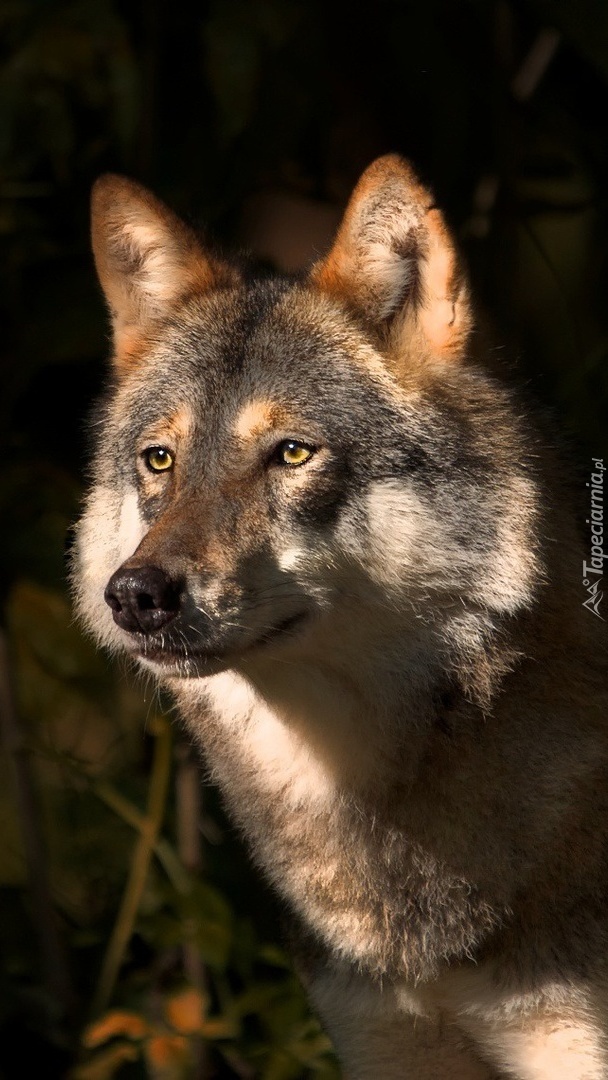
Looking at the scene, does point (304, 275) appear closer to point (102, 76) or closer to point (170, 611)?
point (170, 611)

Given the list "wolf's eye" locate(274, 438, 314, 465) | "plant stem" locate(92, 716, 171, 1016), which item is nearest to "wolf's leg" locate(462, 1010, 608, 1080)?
"wolf's eye" locate(274, 438, 314, 465)

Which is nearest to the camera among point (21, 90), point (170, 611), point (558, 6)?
point (170, 611)

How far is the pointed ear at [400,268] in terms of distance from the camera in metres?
2.90

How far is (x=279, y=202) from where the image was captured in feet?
16.6

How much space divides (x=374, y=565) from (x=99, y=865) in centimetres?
225

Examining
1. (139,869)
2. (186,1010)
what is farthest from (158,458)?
(186,1010)

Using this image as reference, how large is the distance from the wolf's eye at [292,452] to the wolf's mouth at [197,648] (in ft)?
1.06

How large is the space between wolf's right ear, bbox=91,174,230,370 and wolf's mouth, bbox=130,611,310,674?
2.96ft

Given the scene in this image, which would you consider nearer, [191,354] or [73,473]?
[191,354]

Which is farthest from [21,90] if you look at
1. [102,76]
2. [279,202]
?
[279,202]

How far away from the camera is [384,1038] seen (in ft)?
10.8

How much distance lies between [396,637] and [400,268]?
80 cm

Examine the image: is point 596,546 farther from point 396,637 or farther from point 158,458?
point 158,458

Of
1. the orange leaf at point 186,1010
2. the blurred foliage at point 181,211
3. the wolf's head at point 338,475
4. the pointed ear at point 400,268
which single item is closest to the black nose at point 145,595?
the wolf's head at point 338,475
